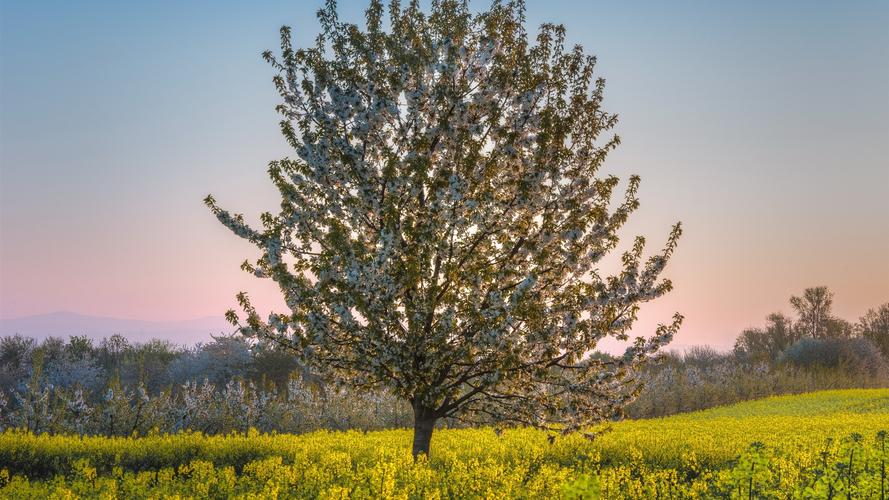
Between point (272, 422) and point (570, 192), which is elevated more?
point (570, 192)

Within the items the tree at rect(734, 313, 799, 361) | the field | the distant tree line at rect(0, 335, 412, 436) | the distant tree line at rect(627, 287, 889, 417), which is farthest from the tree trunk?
the tree at rect(734, 313, 799, 361)

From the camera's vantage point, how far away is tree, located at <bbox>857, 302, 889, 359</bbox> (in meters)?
61.2

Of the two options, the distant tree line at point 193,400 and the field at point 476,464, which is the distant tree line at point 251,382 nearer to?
the distant tree line at point 193,400

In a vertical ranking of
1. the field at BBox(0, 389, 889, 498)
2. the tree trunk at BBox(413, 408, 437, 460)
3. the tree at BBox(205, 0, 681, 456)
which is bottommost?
the field at BBox(0, 389, 889, 498)

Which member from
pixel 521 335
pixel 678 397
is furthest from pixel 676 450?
pixel 678 397

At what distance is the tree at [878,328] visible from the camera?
6119cm

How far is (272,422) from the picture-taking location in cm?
1973

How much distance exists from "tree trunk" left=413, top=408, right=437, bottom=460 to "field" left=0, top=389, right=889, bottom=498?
0.40 metres

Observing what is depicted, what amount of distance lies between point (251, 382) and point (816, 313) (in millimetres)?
58067

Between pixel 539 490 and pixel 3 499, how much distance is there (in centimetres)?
611

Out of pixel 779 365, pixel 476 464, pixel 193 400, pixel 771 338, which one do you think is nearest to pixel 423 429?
pixel 476 464

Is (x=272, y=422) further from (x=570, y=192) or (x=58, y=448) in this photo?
(x=570, y=192)

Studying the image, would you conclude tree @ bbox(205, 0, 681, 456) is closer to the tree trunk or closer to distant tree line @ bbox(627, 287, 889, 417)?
the tree trunk

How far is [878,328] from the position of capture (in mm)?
63875
